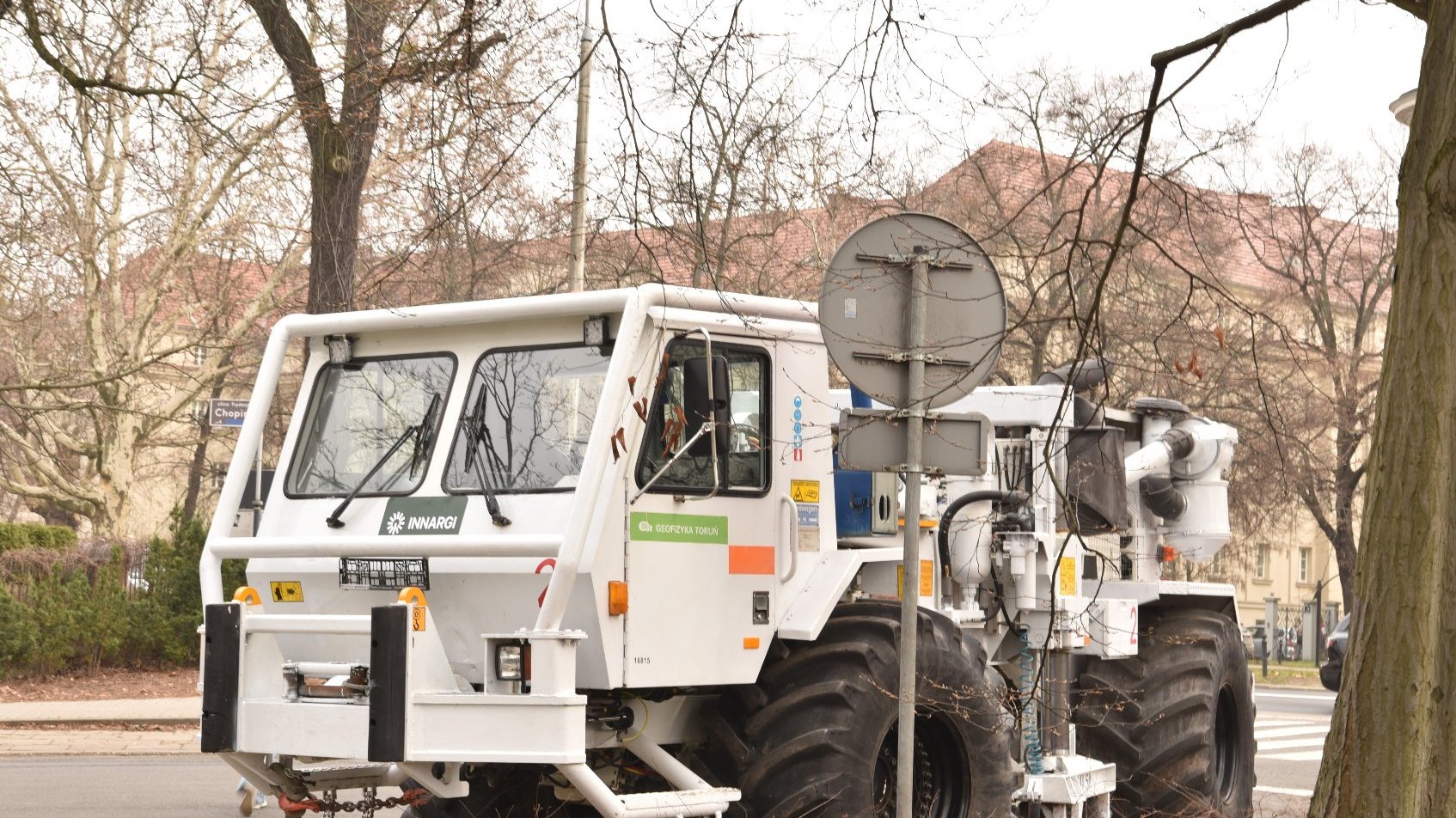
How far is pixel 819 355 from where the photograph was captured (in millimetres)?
8156

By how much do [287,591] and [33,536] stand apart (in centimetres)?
1913

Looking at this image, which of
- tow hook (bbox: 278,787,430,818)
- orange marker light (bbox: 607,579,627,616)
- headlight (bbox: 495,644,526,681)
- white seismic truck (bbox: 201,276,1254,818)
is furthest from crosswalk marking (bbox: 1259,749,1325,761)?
headlight (bbox: 495,644,526,681)

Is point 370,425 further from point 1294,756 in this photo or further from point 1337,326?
point 1337,326

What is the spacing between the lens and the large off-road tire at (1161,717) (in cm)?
1012

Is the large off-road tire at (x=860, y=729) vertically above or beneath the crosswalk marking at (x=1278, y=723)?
above

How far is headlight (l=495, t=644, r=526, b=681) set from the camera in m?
6.75

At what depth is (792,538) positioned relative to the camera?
7.73 meters

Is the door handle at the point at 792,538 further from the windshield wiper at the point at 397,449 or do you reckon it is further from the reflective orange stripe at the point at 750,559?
the windshield wiper at the point at 397,449

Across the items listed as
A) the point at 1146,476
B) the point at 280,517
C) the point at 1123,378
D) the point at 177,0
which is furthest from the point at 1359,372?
the point at 280,517

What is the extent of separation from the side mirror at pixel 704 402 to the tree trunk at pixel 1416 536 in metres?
2.87

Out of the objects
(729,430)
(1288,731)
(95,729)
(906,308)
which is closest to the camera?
(906,308)

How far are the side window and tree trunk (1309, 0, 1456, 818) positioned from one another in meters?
2.87

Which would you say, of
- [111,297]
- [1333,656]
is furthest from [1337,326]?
[111,297]

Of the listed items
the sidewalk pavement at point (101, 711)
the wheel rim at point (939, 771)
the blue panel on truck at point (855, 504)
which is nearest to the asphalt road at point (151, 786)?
the wheel rim at point (939, 771)
